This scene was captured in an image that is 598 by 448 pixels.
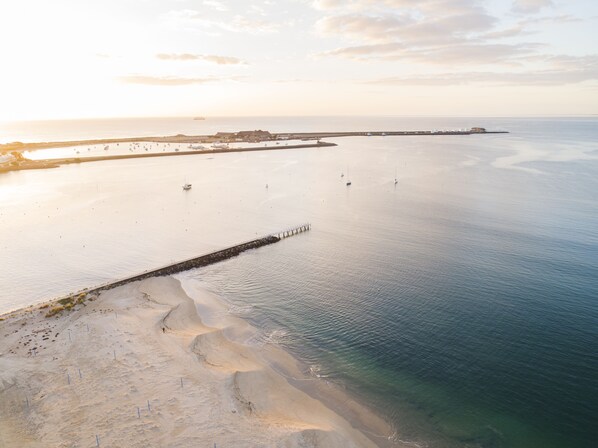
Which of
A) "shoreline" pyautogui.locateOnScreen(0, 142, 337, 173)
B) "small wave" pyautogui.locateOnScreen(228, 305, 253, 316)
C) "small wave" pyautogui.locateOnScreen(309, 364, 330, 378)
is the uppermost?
"shoreline" pyautogui.locateOnScreen(0, 142, 337, 173)

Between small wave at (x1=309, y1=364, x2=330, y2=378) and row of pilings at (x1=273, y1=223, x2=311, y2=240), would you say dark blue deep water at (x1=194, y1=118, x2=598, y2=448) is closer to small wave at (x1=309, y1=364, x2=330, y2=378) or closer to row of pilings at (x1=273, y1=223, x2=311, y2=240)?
small wave at (x1=309, y1=364, x2=330, y2=378)

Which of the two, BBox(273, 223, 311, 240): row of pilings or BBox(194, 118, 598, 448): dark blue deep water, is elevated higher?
BBox(273, 223, 311, 240): row of pilings

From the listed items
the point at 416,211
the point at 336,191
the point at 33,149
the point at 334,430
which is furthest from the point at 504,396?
the point at 33,149

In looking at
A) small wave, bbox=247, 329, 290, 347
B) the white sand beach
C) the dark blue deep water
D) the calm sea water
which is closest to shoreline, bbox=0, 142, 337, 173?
the calm sea water

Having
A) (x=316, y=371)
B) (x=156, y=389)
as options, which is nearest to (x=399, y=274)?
(x=316, y=371)

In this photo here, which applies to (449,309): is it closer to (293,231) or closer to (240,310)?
(240,310)

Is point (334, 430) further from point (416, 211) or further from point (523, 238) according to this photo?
point (416, 211)

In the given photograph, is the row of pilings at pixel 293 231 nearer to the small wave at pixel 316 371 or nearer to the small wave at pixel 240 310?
the small wave at pixel 240 310
